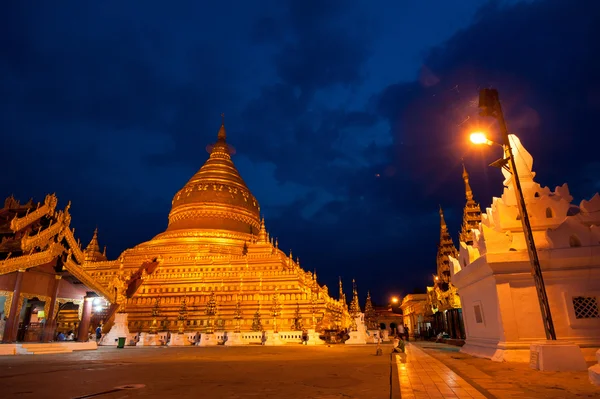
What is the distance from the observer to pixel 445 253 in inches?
1316

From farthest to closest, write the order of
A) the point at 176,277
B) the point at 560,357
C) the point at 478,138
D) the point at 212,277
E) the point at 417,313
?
the point at 417,313, the point at 176,277, the point at 212,277, the point at 478,138, the point at 560,357

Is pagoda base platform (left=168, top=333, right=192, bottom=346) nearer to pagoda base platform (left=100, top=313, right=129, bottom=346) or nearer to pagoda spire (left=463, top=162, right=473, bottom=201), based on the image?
pagoda base platform (left=100, top=313, right=129, bottom=346)

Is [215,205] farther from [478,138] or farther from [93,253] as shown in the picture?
[478,138]

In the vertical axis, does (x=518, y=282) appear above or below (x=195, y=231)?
below

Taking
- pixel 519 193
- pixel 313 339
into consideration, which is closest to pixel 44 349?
pixel 313 339

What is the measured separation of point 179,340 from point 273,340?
6.21 metres

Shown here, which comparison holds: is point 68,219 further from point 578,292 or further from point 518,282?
point 578,292

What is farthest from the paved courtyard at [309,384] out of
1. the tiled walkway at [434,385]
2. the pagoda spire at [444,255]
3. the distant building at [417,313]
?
the distant building at [417,313]

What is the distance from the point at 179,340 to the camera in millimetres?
23766

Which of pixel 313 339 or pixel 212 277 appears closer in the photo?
pixel 313 339

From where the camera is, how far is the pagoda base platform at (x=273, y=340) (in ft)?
76.2

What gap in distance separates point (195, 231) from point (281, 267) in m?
11.5

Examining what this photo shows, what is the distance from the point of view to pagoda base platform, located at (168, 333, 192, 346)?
23656 millimetres

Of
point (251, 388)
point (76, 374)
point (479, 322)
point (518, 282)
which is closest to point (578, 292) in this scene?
point (518, 282)
